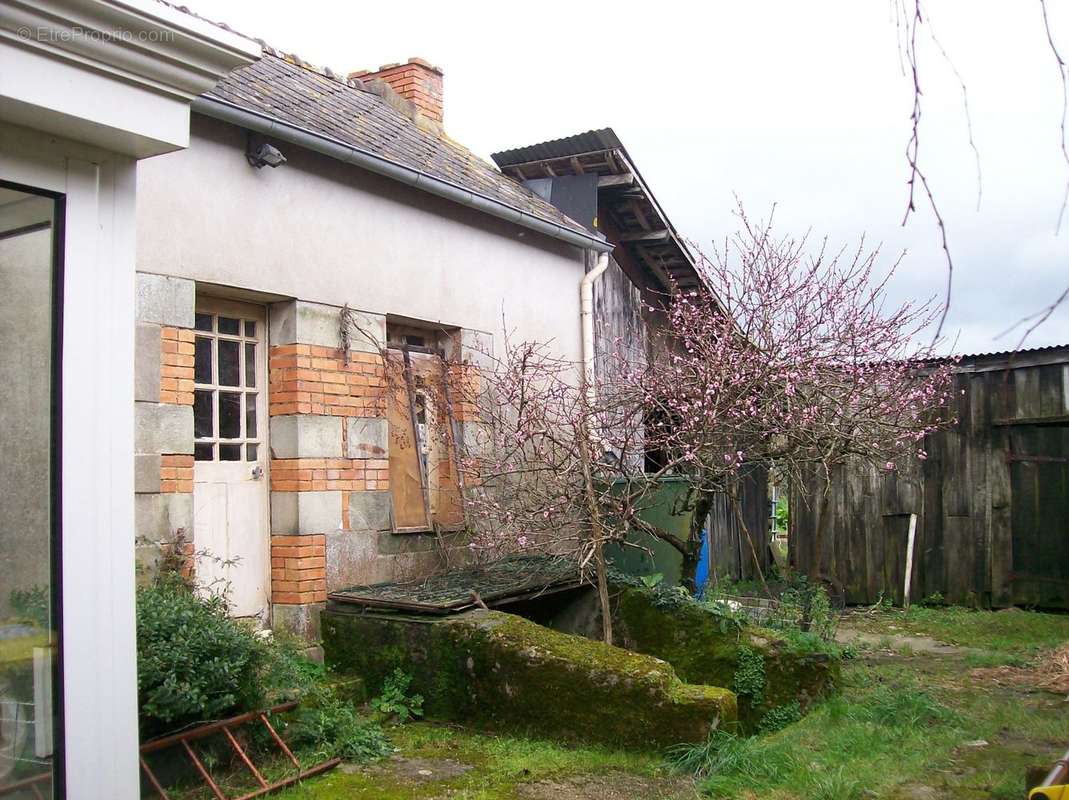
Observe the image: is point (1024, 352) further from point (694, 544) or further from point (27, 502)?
point (27, 502)

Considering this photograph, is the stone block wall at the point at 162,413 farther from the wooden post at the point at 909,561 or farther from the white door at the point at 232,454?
the wooden post at the point at 909,561

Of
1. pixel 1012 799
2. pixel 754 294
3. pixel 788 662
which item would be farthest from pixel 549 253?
pixel 1012 799

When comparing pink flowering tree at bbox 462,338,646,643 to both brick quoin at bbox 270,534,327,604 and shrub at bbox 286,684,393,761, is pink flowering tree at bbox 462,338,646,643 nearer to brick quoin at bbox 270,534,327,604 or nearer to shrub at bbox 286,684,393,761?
brick quoin at bbox 270,534,327,604

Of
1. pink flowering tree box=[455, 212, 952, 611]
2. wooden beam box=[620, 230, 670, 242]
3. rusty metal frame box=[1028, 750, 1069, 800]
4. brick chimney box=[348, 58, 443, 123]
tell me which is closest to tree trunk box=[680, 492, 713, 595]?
pink flowering tree box=[455, 212, 952, 611]

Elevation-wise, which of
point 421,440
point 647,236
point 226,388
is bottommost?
point 421,440

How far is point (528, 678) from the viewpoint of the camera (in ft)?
18.8

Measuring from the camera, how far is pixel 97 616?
2979 millimetres

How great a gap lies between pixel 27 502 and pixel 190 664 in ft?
6.80

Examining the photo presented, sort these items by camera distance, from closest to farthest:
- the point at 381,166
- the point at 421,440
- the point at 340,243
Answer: the point at 340,243 < the point at 381,166 < the point at 421,440

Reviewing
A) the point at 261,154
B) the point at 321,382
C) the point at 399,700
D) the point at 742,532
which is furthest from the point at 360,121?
the point at 742,532

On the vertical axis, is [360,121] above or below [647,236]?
above

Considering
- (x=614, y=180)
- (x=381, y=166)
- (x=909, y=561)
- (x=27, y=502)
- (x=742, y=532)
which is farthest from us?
(x=742, y=532)

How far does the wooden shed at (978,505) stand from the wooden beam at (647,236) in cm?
332

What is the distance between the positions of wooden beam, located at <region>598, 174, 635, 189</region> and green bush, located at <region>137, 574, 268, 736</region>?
22.8 feet
